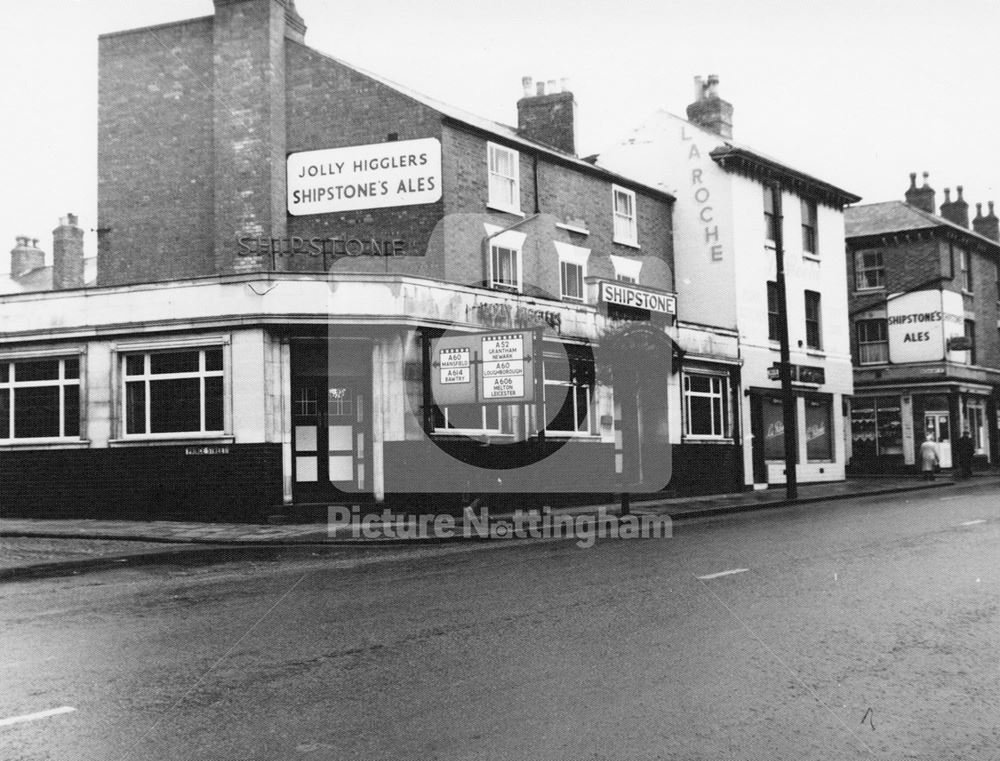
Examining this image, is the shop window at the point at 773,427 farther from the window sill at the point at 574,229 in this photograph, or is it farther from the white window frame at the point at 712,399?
the window sill at the point at 574,229

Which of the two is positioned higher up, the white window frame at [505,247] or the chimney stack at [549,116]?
the chimney stack at [549,116]

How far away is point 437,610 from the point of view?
352 inches

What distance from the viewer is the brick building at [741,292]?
1179 inches

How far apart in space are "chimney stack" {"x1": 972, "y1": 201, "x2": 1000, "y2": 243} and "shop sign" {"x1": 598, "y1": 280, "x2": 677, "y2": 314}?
29305 mm

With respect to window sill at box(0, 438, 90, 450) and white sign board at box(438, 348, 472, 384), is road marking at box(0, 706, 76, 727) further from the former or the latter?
window sill at box(0, 438, 90, 450)

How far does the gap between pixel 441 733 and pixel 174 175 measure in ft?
77.0

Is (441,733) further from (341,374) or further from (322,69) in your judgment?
(322,69)

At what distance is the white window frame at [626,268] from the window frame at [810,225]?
8081mm

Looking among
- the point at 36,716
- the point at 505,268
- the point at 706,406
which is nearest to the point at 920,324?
the point at 706,406

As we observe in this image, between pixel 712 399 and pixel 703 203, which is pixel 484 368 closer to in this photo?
pixel 712 399

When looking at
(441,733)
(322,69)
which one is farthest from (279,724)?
(322,69)

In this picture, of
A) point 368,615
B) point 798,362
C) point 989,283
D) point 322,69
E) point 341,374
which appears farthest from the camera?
point 989,283

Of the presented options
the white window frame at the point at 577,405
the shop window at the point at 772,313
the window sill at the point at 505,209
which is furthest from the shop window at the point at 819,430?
the window sill at the point at 505,209

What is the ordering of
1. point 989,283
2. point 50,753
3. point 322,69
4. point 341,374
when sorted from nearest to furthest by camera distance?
point 50,753
point 341,374
point 322,69
point 989,283
